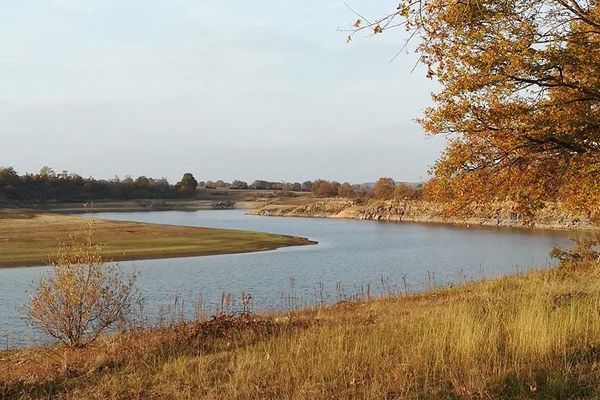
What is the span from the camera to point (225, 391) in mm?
6809

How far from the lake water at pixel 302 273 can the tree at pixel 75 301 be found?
5.27 m

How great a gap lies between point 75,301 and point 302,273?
2302cm

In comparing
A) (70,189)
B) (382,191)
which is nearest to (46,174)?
(70,189)

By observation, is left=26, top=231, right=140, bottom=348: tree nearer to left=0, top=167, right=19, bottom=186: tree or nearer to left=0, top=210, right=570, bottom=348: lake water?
left=0, top=210, right=570, bottom=348: lake water

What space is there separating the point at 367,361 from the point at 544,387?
213 centimetres

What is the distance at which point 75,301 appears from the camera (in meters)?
12.0

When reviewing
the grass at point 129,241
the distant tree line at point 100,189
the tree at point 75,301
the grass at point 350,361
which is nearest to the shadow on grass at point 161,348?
the grass at point 350,361

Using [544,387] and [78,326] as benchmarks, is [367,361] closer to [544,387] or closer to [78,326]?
[544,387]

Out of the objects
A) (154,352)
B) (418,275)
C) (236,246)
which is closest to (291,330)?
(154,352)

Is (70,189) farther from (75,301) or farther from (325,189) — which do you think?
(75,301)

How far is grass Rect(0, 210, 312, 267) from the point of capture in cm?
4478

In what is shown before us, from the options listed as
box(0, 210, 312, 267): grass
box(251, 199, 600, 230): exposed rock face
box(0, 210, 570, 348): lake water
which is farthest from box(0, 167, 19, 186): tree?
box(0, 210, 570, 348): lake water

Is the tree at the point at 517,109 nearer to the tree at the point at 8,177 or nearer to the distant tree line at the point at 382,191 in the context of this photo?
the distant tree line at the point at 382,191

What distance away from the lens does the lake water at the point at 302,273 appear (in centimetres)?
2386
